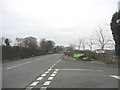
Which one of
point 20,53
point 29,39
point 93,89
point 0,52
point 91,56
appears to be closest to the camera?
point 93,89

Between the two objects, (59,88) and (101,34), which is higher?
(101,34)

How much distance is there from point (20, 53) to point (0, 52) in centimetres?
1971

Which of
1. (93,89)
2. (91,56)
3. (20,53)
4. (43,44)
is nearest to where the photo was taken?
(93,89)

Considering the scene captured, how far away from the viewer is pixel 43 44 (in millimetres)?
170750

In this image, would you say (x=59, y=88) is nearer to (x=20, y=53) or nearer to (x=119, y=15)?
(x=119, y=15)

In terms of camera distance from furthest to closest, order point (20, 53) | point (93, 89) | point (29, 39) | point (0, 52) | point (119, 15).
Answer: point (29, 39), point (20, 53), point (0, 52), point (119, 15), point (93, 89)

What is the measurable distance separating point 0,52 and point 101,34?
30848 mm

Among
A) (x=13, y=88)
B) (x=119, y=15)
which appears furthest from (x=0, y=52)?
(x=13, y=88)

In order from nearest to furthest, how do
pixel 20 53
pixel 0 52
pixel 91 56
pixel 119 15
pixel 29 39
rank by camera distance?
pixel 119 15 → pixel 0 52 → pixel 91 56 → pixel 20 53 → pixel 29 39

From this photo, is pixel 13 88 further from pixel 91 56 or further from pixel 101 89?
pixel 91 56

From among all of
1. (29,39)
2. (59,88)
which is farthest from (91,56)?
(29,39)

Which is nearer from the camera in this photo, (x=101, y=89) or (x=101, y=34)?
(x=101, y=89)

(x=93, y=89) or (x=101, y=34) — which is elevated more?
(x=101, y=34)

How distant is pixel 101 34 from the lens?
2810 inches
